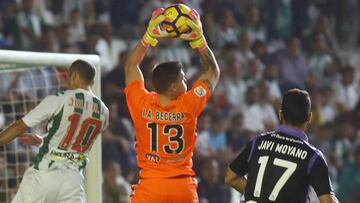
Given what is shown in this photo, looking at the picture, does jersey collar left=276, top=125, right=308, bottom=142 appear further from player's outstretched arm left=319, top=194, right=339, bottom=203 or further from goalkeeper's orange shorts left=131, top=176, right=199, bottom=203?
goalkeeper's orange shorts left=131, top=176, right=199, bottom=203

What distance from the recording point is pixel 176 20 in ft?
30.3

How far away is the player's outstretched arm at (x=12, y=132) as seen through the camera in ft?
31.1

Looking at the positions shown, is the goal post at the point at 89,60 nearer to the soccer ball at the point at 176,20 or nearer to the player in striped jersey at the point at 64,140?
the player in striped jersey at the point at 64,140

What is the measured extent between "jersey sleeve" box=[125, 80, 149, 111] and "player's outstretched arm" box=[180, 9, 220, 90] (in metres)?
0.46

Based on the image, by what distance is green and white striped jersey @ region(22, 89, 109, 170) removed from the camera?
31.8 ft

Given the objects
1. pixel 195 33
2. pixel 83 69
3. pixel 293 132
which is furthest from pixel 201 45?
pixel 293 132

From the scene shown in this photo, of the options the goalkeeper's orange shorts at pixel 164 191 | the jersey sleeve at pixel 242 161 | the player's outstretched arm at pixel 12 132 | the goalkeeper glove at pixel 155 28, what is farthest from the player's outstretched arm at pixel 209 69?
the player's outstretched arm at pixel 12 132

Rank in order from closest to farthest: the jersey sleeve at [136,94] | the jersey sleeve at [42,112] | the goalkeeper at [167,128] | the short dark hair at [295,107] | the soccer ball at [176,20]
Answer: the short dark hair at [295,107], the soccer ball at [176,20], the goalkeeper at [167,128], the jersey sleeve at [136,94], the jersey sleeve at [42,112]

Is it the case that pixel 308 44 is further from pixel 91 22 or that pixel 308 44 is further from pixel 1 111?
pixel 1 111

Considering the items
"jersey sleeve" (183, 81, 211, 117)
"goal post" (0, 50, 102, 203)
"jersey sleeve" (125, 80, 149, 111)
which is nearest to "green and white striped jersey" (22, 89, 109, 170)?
"jersey sleeve" (125, 80, 149, 111)

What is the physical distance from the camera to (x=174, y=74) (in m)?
9.35

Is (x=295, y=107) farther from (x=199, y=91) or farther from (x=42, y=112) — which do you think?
(x=42, y=112)

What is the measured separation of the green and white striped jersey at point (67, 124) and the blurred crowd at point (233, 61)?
15.3 ft

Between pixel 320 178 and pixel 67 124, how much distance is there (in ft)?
7.78
